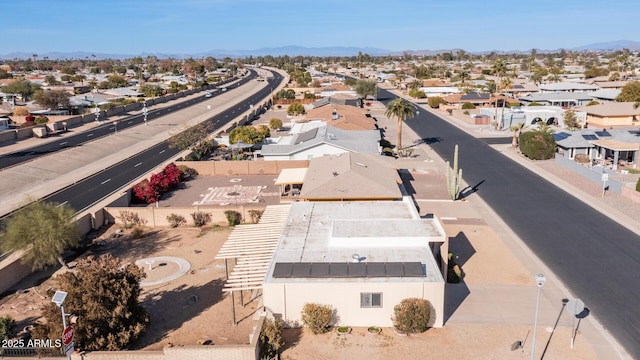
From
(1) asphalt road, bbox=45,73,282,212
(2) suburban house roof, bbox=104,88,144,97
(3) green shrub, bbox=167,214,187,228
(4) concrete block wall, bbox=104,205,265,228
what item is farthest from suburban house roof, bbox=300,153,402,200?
(2) suburban house roof, bbox=104,88,144,97

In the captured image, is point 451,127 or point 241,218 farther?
point 451,127

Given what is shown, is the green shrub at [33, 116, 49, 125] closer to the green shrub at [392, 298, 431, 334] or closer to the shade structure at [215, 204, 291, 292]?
the shade structure at [215, 204, 291, 292]

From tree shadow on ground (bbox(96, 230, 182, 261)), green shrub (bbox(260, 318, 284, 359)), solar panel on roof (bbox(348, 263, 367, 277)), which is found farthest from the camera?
tree shadow on ground (bbox(96, 230, 182, 261))

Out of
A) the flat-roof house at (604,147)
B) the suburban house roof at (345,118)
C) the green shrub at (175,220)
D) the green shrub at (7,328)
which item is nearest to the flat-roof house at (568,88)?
the suburban house roof at (345,118)

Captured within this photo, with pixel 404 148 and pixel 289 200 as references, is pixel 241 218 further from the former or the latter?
pixel 404 148

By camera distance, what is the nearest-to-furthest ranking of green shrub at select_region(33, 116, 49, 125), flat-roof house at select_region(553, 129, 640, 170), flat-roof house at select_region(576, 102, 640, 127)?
flat-roof house at select_region(553, 129, 640, 170) → flat-roof house at select_region(576, 102, 640, 127) → green shrub at select_region(33, 116, 49, 125)

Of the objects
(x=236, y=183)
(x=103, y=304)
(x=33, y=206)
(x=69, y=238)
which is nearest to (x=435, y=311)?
(x=103, y=304)
